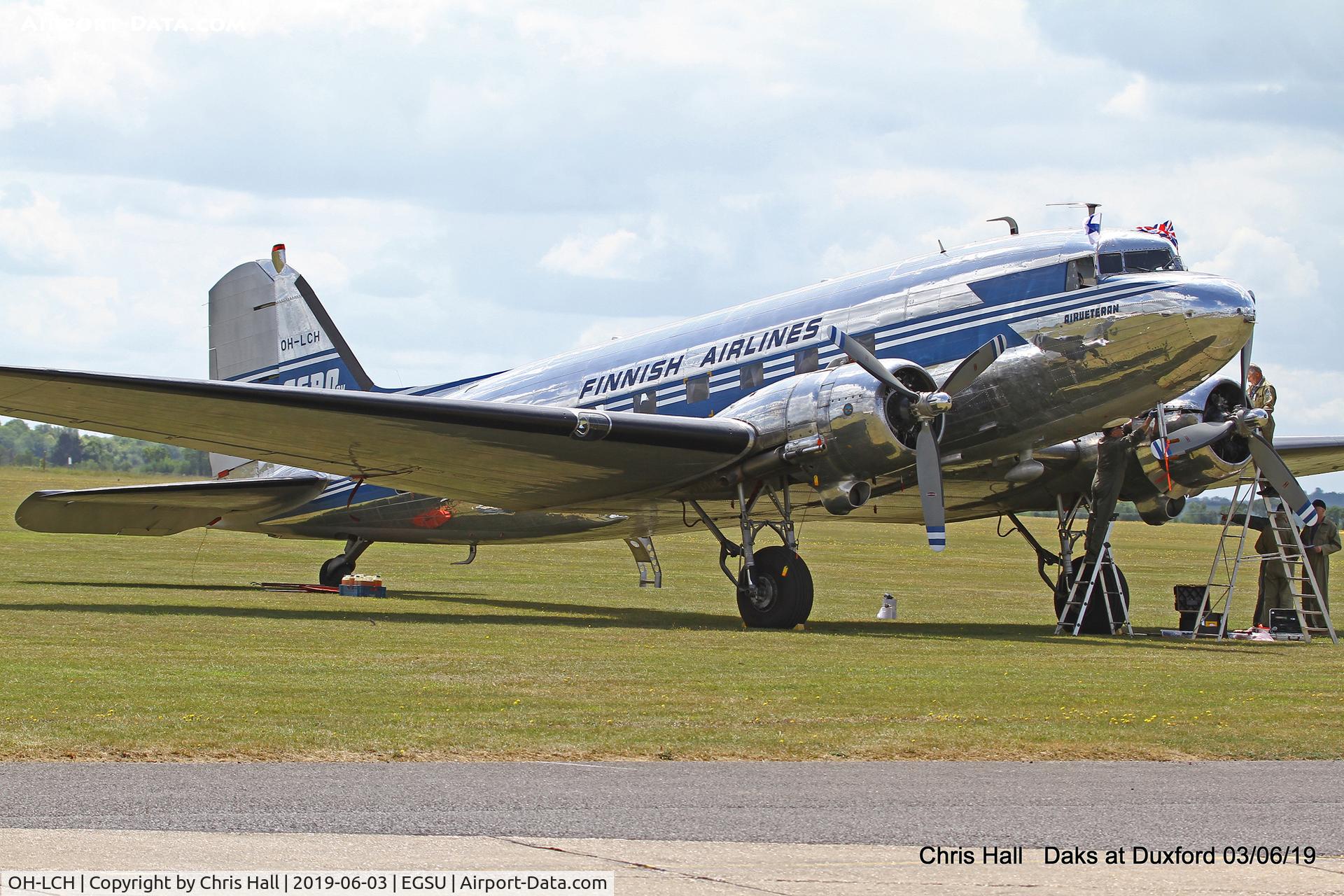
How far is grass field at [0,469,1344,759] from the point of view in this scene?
9.15 m

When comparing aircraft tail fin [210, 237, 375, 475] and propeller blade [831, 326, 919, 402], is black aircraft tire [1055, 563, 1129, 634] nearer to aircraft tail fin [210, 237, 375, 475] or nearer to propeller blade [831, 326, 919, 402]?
propeller blade [831, 326, 919, 402]

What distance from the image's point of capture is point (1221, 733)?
9.77 m

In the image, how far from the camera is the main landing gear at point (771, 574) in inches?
698

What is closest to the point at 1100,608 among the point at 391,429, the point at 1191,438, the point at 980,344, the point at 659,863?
the point at 1191,438

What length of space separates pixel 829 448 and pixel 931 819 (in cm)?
1016

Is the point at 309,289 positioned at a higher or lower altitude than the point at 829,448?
higher

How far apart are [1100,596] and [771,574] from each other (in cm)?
498

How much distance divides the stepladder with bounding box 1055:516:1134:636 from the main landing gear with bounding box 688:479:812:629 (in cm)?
364

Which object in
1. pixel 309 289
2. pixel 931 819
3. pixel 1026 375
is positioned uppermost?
pixel 309 289

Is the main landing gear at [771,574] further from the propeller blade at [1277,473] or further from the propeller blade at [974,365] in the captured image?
the propeller blade at [1277,473]

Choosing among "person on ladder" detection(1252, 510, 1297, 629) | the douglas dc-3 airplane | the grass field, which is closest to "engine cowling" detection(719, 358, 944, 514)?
the douglas dc-3 airplane

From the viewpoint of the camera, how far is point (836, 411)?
16.8 metres

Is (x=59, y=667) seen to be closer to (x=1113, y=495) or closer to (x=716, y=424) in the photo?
(x=716, y=424)

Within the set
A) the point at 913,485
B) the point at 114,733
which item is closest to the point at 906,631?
the point at 913,485
